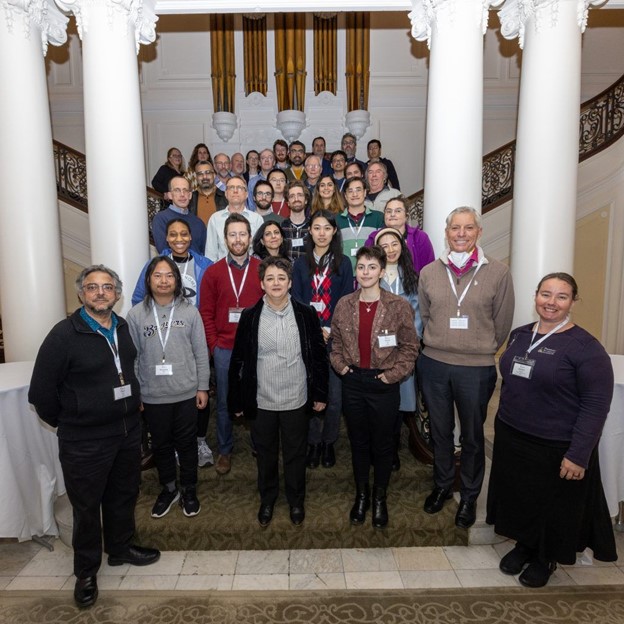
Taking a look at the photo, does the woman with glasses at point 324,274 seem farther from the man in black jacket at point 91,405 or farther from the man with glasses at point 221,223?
the man in black jacket at point 91,405

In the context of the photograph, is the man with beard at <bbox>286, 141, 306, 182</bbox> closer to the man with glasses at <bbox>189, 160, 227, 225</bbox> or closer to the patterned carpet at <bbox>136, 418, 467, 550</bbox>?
the man with glasses at <bbox>189, 160, 227, 225</bbox>

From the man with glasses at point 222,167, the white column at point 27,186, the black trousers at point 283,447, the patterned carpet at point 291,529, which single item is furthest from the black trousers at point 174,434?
the man with glasses at point 222,167

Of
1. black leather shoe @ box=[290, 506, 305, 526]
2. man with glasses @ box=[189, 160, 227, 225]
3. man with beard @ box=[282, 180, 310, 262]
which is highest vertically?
man with glasses @ box=[189, 160, 227, 225]

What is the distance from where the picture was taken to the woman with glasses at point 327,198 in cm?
425

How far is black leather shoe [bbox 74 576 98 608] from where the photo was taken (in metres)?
2.79

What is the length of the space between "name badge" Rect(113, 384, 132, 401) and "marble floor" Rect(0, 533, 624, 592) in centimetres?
121

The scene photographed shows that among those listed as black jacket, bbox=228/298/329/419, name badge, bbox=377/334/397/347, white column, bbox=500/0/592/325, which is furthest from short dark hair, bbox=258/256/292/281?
white column, bbox=500/0/592/325

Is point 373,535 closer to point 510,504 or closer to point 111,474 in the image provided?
point 510,504

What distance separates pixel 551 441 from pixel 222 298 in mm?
2253

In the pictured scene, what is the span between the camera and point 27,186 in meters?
4.48

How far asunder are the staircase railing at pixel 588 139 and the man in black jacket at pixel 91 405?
581cm

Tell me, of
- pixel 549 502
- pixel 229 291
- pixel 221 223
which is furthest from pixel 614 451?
pixel 221 223

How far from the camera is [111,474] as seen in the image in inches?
114

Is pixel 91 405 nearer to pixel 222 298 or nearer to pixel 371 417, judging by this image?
pixel 222 298
